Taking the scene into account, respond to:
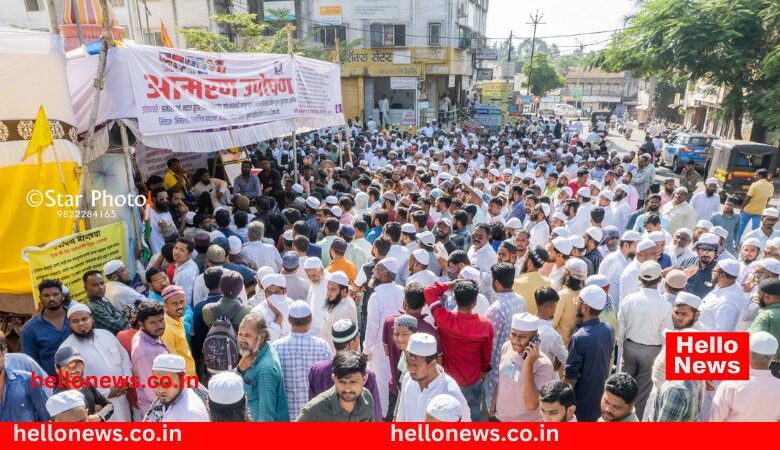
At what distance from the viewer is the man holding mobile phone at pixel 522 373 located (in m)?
3.28

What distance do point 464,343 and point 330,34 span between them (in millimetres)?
29670

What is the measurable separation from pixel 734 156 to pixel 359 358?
1555cm

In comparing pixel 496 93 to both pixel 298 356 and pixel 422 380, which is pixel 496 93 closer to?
pixel 298 356

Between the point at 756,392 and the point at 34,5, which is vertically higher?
the point at 34,5

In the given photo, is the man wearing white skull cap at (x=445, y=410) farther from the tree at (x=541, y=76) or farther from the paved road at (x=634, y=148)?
the tree at (x=541, y=76)

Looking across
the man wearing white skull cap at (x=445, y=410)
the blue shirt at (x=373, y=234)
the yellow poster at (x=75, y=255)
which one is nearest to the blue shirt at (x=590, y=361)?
the man wearing white skull cap at (x=445, y=410)

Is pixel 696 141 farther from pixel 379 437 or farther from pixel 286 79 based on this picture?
pixel 379 437

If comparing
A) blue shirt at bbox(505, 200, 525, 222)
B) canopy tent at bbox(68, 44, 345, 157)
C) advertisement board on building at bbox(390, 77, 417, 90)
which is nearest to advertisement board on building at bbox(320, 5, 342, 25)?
advertisement board on building at bbox(390, 77, 417, 90)

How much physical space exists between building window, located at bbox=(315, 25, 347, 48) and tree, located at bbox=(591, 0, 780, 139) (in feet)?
54.6

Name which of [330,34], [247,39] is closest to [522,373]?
[247,39]

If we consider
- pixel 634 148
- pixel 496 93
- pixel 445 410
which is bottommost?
pixel 634 148

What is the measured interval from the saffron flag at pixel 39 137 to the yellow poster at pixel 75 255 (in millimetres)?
864

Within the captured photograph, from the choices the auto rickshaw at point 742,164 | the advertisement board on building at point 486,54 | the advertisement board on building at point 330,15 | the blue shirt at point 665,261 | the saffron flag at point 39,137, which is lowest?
the auto rickshaw at point 742,164

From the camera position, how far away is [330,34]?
30422 millimetres
